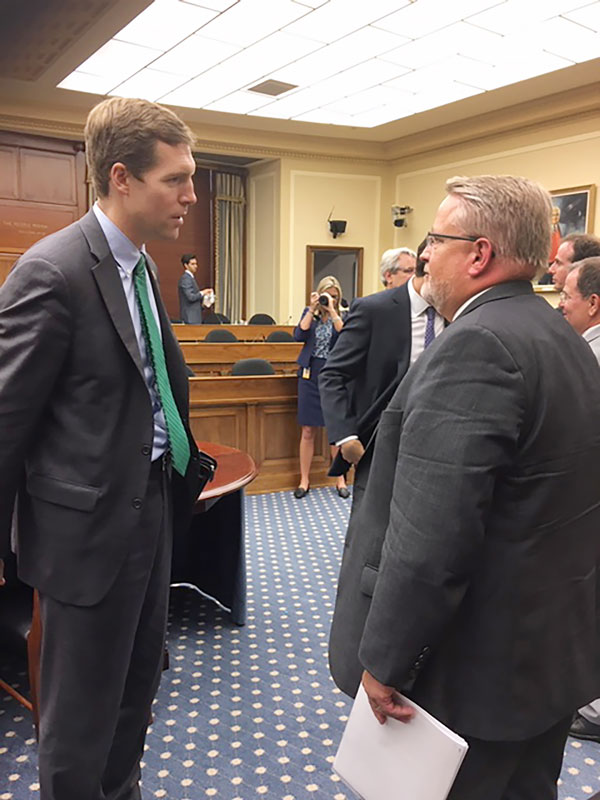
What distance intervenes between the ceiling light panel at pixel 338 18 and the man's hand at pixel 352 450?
185 inches

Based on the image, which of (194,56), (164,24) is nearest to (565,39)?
(194,56)

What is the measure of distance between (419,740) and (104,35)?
700cm

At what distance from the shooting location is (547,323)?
110 cm

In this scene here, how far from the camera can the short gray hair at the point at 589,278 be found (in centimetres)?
228

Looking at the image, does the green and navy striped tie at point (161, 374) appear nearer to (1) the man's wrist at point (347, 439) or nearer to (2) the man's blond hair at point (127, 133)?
(2) the man's blond hair at point (127, 133)

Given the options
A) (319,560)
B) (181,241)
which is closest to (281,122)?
(181,241)

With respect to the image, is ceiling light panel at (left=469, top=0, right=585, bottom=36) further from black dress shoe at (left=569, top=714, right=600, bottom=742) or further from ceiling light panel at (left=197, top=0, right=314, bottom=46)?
black dress shoe at (left=569, top=714, right=600, bottom=742)

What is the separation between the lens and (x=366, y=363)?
2.62 metres

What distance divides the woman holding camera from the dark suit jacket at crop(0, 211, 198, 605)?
364 cm

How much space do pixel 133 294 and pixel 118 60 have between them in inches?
269

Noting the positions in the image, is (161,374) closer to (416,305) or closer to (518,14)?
(416,305)

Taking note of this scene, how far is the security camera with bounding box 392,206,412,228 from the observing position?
10.5 meters

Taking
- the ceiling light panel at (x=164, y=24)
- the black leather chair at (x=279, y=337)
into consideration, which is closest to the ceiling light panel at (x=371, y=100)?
the ceiling light panel at (x=164, y=24)

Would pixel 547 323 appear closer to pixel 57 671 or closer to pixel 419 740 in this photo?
pixel 419 740
